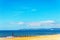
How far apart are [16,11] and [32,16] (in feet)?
2.89

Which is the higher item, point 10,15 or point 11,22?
point 10,15

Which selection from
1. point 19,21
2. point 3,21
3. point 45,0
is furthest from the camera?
point 19,21

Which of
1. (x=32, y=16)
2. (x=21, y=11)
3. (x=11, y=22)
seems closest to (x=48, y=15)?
(x=32, y=16)

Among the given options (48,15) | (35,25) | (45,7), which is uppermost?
(45,7)

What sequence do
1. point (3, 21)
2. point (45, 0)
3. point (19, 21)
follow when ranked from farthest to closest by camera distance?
point (19, 21) < point (3, 21) < point (45, 0)

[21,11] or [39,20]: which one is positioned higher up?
[21,11]

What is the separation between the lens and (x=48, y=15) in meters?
6.08

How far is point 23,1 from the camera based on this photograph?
563 cm

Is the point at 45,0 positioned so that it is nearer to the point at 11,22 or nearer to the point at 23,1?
the point at 23,1

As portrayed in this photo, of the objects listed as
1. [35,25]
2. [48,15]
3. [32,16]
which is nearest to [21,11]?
[32,16]

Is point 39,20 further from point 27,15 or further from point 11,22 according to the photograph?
point 11,22

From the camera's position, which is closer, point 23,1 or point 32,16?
point 23,1

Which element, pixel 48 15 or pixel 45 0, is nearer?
pixel 45 0

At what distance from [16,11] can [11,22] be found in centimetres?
66
